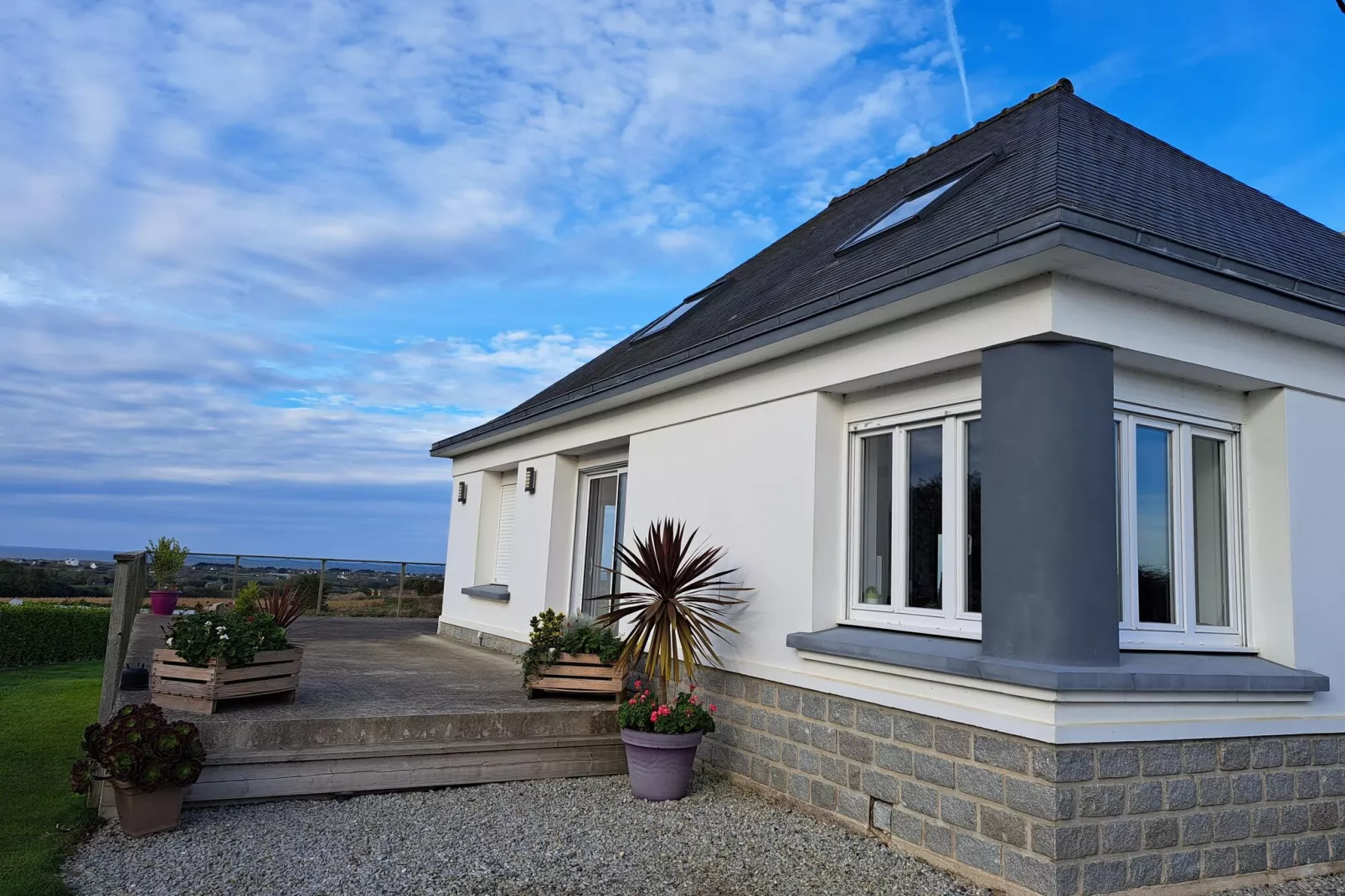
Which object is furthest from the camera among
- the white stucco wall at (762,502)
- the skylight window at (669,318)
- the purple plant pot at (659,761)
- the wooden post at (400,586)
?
the wooden post at (400,586)

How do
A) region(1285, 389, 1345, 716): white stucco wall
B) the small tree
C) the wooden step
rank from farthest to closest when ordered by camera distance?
1. the small tree
2. the wooden step
3. region(1285, 389, 1345, 716): white stucco wall

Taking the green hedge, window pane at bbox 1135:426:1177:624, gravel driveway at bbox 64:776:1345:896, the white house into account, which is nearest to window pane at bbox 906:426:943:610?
the white house

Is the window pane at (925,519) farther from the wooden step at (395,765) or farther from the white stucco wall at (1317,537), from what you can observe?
the wooden step at (395,765)

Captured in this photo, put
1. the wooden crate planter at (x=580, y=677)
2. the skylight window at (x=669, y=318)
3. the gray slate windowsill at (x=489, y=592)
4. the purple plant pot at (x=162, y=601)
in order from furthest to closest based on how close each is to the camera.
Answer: the purple plant pot at (x=162, y=601)
the gray slate windowsill at (x=489, y=592)
the skylight window at (x=669, y=318)
the wooden crate planter at (x=580, y=677)

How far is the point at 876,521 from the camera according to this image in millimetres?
5531

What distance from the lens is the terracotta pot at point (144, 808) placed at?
442 cm

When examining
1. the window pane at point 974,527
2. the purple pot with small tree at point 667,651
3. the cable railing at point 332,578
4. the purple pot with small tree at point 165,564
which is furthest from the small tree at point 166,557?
the window pane at point 974,527

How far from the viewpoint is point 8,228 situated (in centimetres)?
1080

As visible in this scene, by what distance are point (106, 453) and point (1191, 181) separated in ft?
76.0

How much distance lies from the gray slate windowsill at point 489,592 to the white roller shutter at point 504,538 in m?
0.24

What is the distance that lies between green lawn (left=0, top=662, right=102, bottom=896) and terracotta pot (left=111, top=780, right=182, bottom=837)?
28cm

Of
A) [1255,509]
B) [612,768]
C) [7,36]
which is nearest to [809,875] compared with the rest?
[612,768]

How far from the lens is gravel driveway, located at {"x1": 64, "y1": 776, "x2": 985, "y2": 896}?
3988 mm

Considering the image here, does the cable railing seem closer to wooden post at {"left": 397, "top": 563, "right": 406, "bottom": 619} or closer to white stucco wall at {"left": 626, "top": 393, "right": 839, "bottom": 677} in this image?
wooden post at {"left": 397, "top": 563, "right": 406, "bottom": 619}
